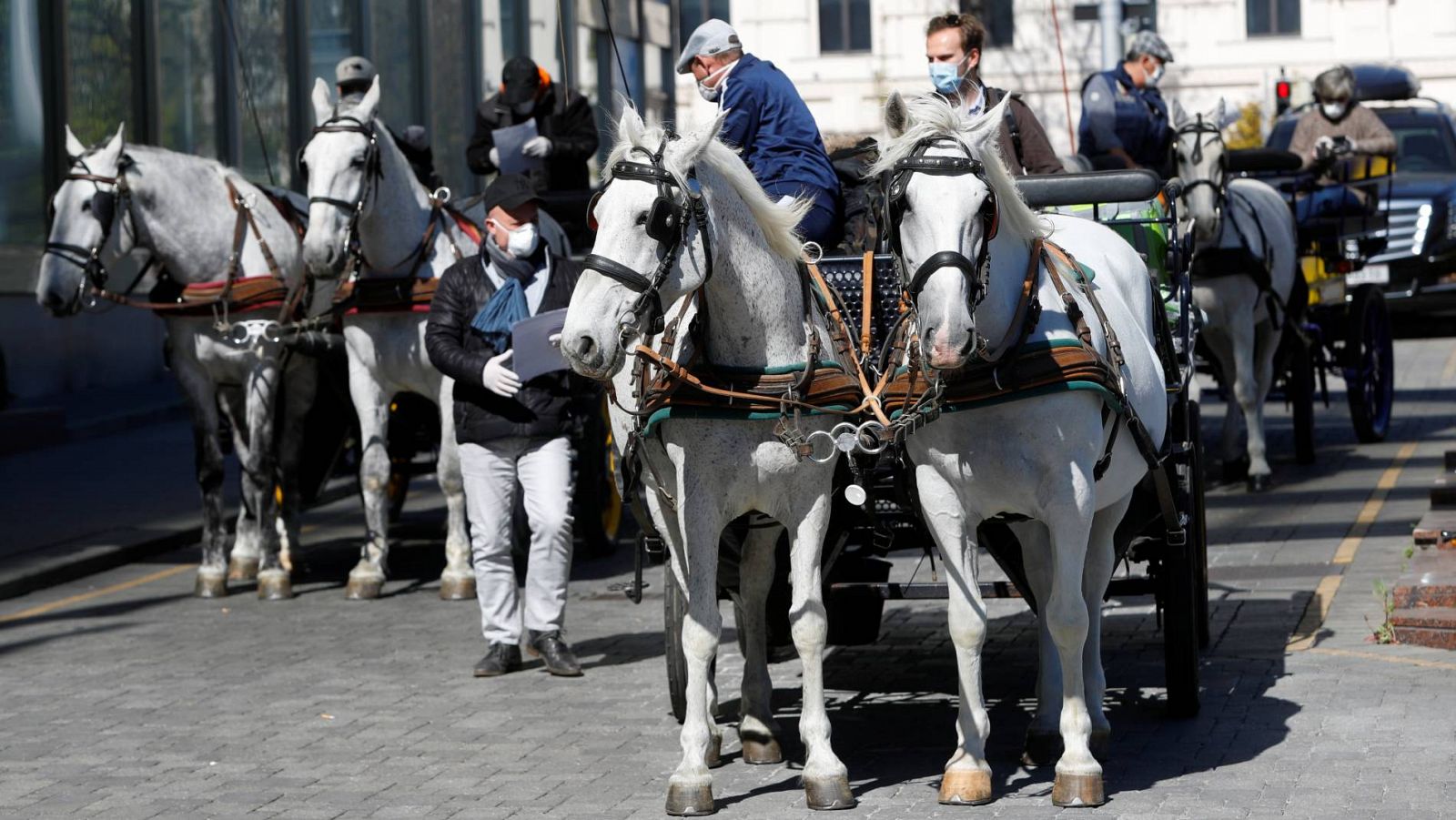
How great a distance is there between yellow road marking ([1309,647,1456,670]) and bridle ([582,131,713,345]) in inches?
156

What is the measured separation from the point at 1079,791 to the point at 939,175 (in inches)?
78.3

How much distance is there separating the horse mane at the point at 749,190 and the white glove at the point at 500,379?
242 cm

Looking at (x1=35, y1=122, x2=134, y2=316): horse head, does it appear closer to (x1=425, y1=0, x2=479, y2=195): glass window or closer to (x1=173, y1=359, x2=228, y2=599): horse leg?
(x1=173, y1=359, x2=228, y2=599): horse leg

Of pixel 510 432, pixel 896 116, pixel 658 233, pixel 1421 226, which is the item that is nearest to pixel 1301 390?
pixel 510 432

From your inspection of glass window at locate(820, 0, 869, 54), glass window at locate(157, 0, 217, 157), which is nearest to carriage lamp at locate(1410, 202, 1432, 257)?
glass window at locate(157, 0, 217, 157)

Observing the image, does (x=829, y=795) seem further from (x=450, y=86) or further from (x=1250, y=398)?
(x=450, y=86)

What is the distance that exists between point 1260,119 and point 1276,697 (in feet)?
117

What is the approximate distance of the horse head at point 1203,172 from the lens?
13602 mm

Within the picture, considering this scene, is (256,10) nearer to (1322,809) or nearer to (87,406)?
(87,406)

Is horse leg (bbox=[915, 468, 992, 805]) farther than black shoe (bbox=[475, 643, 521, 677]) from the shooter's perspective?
No

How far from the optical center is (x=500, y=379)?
29.1ft

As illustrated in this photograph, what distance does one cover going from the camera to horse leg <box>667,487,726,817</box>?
6.55m

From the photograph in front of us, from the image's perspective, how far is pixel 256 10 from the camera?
23500 millimetres

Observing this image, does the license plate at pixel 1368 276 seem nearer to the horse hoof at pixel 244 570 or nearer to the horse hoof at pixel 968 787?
the horse hoof at pixel 244 570
